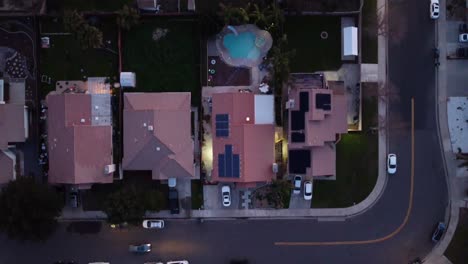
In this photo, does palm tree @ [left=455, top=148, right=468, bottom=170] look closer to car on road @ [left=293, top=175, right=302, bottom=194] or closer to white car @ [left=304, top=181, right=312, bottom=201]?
white car @ [left=304, top=181, right=312, bottom=201]

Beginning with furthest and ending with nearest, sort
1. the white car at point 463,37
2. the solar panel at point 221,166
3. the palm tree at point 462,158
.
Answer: the white car at point 463,37 < the palm tree at point 462,158 < the solar panel at point 221,166

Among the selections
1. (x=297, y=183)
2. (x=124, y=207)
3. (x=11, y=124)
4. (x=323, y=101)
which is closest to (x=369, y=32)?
(x=323, y=101)

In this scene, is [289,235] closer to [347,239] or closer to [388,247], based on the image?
[347,239]

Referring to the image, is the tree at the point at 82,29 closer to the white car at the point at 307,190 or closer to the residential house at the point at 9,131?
the residential house at the point at 9,131

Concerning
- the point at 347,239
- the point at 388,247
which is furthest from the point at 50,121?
the point at 388,247

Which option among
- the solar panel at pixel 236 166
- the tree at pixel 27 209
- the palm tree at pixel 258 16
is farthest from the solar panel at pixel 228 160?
the tree at pixel 27 209

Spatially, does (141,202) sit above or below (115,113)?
below

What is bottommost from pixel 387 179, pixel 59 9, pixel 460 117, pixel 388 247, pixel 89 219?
pixel 388 247

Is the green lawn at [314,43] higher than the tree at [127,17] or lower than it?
lower
